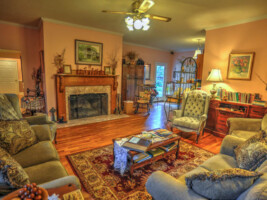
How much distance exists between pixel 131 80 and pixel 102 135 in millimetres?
3286

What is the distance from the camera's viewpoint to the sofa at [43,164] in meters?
1.22

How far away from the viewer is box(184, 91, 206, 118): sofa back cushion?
3604 mm

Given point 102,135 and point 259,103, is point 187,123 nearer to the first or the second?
point 259,103

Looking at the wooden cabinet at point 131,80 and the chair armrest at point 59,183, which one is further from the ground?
the wooden cabinet at point 131,80

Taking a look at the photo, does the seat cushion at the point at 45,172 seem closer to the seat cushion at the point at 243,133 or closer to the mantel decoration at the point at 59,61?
the seat cushion at the point at 243,133

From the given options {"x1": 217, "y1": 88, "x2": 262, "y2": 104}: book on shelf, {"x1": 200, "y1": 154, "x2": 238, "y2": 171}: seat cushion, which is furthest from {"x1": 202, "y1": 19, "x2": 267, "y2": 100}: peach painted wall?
{"x1": 200, "y1": 154, "x2": 238, "y2": 171}: seat cushion

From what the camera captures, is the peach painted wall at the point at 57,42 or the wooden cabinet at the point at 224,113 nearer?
the wooden cabinet at the point at 224,113

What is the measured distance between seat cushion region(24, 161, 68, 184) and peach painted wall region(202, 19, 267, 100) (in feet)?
12.7

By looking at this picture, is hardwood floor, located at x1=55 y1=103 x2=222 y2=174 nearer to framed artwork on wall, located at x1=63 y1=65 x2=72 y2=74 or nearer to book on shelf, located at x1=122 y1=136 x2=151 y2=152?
book on shelf, located at x1=122 y1=136 x2=151 y2=152

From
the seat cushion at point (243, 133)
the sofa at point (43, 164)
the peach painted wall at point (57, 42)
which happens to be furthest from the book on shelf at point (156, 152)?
the peach painted wall at point (57, 42)

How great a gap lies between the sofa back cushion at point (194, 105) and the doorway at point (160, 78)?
13.7 ft

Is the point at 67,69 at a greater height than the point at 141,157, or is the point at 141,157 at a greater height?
the point at 67,69

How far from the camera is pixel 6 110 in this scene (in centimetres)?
190

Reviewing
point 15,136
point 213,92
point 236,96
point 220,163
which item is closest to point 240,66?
point 236,96
